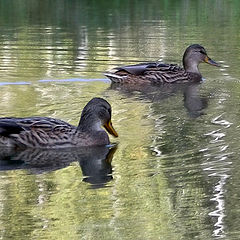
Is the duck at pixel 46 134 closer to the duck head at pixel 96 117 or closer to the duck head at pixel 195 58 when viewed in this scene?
the duck head at pixel 96 117

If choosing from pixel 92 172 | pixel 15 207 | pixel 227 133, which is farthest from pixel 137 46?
pixel 15 207

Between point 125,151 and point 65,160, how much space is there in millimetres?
672

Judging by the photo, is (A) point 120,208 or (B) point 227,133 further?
(B) point 227,133

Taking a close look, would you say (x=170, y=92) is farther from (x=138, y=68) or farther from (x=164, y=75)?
(x=138, y=68)

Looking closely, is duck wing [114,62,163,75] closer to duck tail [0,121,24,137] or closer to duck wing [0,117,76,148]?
duck wing [0,117,76,148]

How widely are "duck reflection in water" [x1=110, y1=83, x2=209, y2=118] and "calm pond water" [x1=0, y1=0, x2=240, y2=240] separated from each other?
2 centimetres

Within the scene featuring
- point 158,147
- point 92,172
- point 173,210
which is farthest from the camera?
point 158,147

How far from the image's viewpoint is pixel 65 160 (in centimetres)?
978

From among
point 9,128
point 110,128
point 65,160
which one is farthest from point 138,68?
point 65,160

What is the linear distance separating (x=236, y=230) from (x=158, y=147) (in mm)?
3000

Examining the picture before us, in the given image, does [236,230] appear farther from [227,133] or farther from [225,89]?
[225,89]

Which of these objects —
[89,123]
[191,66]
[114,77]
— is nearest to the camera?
[89,123]

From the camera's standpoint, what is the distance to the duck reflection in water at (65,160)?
9188 millimetres

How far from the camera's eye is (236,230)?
720 centimetres
